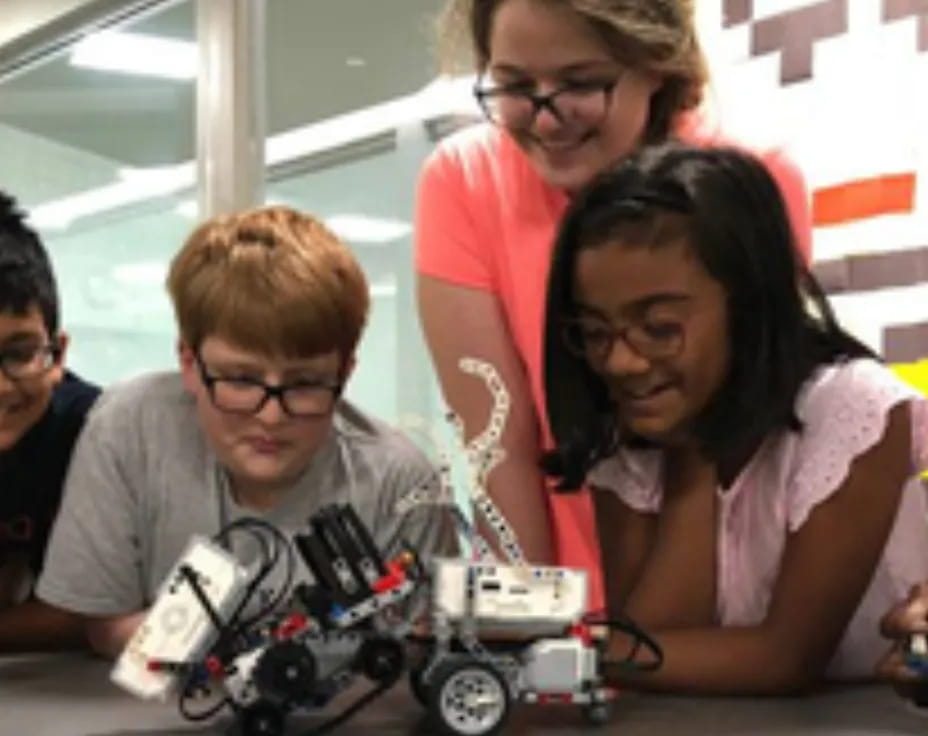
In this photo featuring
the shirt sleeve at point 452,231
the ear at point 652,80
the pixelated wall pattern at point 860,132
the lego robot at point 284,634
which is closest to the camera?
the lego robot at point 284,634

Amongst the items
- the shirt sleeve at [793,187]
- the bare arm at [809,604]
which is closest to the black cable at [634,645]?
the bare arm at [809,604]

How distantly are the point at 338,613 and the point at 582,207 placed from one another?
343 millimetres

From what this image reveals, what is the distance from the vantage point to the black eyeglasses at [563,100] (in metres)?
0.94

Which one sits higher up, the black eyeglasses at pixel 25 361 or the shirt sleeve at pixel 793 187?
the shirt sleeve at pixel 793 187

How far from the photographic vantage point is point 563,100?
945 millimetres

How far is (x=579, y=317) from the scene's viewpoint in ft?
2.75

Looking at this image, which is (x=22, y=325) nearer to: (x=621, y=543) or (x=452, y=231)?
(x=452, y=231)

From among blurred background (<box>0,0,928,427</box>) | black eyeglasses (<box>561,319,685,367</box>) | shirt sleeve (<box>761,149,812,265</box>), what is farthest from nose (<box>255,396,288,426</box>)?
blurred background (<box>0,0,928,427</box>)

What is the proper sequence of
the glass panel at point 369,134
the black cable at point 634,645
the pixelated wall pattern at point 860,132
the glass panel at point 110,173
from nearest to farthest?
1. the black cable at point 634,645
2. the pixelated wall pattern at point 860,132
3. the glass panel at point 369,134
4. the glass panel at point 110,173

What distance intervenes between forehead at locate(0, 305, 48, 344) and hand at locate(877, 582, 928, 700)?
66 cm

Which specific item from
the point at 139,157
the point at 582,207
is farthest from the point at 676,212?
the point at 139,157

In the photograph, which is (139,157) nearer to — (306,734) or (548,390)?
(548,390)

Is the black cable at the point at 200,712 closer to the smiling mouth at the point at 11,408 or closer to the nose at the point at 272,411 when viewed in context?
the nose at the point at 272,411

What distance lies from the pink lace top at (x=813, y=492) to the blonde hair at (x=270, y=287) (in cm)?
24
